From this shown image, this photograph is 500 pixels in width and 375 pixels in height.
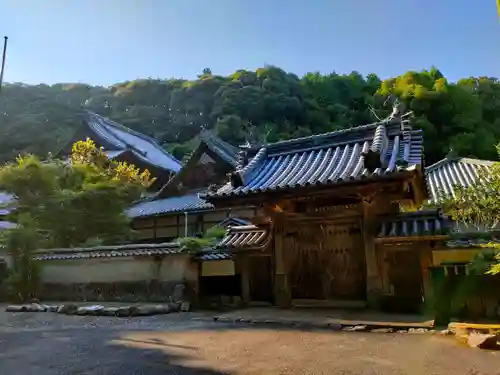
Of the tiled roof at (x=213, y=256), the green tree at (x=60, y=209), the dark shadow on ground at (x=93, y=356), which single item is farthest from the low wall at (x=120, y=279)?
the dark shadow on ground at (x=93, y=356)

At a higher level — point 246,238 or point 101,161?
point 101,161

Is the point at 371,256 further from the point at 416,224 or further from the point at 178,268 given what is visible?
the point at 178,268

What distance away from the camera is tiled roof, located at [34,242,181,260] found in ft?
42.1

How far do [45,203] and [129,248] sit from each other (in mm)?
5160

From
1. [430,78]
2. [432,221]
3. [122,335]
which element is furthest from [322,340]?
[430,78]

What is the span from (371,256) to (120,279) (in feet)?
25.5

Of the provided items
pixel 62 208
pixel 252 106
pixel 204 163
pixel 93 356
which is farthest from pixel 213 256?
pixel 252 106

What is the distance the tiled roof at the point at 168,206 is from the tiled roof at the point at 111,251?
571 centimetres

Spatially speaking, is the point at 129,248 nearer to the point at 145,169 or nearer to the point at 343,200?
the point at 343,200

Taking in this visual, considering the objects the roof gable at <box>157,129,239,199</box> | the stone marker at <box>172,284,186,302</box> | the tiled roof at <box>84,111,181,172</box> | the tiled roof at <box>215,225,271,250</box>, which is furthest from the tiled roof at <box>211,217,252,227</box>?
the tiled roof at <box>84,111,181,172</box>

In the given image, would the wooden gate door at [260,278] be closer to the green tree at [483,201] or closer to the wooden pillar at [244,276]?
the wooden pillar at [244,276]

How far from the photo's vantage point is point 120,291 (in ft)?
43.7

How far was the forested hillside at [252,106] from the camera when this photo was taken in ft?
123

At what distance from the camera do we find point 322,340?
6680mm
